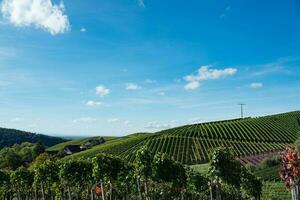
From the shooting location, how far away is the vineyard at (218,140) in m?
130

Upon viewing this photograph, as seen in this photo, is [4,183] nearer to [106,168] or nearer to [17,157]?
[106,168]

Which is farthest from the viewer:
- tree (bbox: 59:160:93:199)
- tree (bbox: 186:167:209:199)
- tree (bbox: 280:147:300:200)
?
tree (bbox: 186:167:209:199)

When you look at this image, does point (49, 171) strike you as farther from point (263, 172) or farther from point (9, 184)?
point (263, 172)

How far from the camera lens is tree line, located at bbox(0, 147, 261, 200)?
5412cm

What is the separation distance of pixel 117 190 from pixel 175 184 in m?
19.5

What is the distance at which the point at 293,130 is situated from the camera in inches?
6344

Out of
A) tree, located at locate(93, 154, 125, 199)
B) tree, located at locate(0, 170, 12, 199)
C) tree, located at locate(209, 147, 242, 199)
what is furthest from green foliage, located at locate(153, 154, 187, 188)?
tree, located at locate(0, 170, 12, 199)

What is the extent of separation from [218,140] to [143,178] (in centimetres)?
8702

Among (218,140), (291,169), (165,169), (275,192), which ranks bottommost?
(275,192)

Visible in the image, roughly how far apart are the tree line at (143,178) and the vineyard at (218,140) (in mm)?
40905

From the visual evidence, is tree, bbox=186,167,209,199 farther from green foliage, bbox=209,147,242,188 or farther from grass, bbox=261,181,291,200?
green foliage, bbox=209,147,242,188

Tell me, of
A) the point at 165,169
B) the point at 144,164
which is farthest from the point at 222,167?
the point at 144,164

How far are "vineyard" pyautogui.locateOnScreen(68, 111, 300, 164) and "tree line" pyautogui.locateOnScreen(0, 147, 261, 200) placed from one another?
134ft

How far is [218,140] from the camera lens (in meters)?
145
